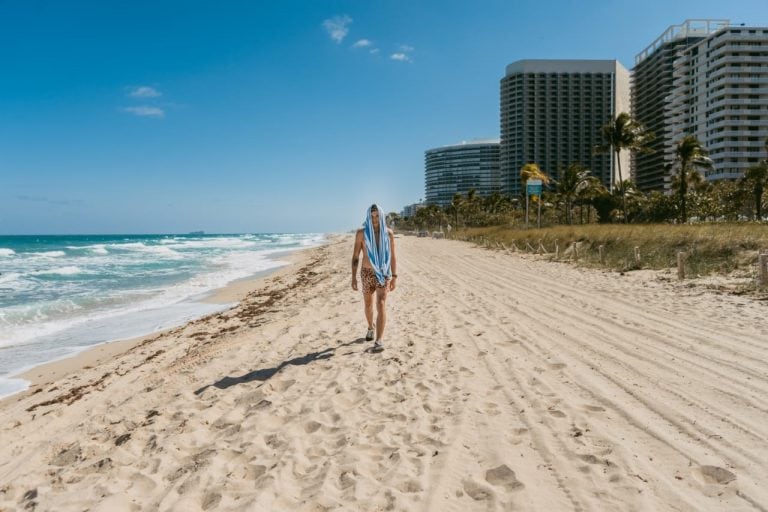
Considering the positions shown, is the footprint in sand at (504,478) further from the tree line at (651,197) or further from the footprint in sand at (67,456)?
the tree line at (651,197)

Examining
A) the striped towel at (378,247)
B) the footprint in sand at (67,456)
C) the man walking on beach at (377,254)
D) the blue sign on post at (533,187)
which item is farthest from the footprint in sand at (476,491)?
the blue sign on post at (533,187)

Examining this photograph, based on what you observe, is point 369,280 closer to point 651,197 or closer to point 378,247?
point 378,247

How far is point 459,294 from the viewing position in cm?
1025

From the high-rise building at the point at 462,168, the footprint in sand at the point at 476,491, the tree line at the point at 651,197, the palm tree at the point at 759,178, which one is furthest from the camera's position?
the high-rise building at the point at 462,168

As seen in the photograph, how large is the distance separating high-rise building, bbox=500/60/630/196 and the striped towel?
411ft

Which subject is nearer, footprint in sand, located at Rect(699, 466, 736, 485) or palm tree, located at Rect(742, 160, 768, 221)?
footprint in sand, located at Rect(699, 466, 736, 485)

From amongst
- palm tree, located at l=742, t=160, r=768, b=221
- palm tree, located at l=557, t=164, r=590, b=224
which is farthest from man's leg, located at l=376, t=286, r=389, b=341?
palm tree, located at l=742, t=160, r=768, b=221

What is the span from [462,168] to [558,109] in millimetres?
46146

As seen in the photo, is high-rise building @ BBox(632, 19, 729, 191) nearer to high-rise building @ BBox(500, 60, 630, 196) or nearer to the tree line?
high-rise building @ BBox(500, 60, 630, 196)

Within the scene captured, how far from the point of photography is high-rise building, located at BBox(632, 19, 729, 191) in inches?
4095

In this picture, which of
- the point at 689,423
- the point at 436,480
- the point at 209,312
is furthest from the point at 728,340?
the point at 209,312

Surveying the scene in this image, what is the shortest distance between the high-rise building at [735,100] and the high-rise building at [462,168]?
249ft

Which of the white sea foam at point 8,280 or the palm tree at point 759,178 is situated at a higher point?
the palm tree at point 759,178

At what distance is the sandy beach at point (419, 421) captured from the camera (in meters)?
2.66
